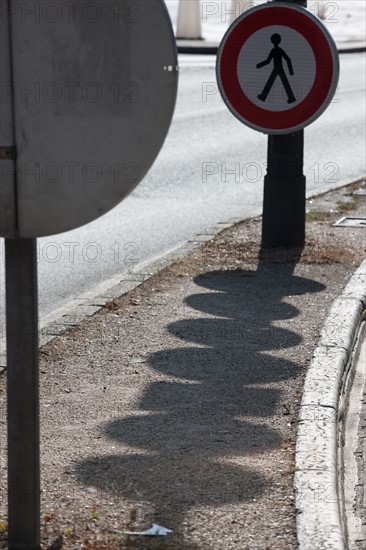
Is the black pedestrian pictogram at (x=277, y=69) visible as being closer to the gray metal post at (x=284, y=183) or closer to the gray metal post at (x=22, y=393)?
the gray metal post at (x=284, y=183)

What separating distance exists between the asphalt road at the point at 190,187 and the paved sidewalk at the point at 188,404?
868 mm

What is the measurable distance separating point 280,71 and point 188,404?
2.78 metres

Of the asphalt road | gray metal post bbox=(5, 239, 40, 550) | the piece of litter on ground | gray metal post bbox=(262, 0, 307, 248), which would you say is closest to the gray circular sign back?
gray metal post bbox=(5, 239, 40, 550)

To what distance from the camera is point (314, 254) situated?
25.4 feet

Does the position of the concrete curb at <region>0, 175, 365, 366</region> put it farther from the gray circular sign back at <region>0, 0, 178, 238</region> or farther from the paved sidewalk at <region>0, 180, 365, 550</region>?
the gray circular sign back at <region>0, 0, 178, 238</region>

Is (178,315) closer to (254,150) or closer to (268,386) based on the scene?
(268,386)

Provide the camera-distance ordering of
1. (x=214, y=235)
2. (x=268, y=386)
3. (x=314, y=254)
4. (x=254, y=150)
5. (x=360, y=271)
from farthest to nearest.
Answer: (x=254, y=150) → (x=214, y=235) → (x=314, y=254) → (x=360, y=271) → (x=268, y=386)

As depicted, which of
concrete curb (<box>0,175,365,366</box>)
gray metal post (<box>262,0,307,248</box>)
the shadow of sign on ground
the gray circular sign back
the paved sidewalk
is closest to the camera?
the gray circular sign back

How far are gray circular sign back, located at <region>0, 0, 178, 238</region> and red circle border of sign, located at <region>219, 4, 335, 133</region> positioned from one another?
4.11m

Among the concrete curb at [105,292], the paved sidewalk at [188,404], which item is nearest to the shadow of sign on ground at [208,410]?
the paved sidewalk at [188,404]

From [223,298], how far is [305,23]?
5.63ft

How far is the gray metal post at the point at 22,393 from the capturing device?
3062 mm

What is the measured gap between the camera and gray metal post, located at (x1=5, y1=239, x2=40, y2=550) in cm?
306

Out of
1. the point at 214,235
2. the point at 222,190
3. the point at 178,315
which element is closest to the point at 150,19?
the point at 178,315
